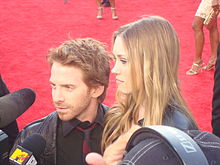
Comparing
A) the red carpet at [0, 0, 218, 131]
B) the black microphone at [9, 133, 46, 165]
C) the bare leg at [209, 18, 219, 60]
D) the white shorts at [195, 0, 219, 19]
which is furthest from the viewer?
the bare leg at [209, 18, 219, 60]

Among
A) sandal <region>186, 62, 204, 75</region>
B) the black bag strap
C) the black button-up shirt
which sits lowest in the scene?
sandal <region>186, 62, 204, 75</region>

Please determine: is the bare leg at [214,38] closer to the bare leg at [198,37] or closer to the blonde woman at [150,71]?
the bare leg at [198,37]

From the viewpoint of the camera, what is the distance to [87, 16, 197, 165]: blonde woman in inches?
50.5

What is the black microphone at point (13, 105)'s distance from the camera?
49.8 inches

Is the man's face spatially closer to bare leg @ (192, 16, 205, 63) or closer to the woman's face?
the woman's face

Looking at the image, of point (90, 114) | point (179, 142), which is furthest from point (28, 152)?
point (179, 142)

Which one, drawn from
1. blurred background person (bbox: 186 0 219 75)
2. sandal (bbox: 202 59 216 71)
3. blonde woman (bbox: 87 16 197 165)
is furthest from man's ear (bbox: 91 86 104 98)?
sandal (bbox: 202 59 216 71)

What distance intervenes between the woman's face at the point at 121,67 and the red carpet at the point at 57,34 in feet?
5.66

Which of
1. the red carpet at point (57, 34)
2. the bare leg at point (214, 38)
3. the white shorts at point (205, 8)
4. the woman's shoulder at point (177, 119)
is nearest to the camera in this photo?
the woman's shoulder at point (177, 119)

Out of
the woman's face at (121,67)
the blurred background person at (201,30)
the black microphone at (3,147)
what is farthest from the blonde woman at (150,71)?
the blurred background person at (201,30)

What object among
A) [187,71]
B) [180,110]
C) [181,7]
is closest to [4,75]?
[187,71]

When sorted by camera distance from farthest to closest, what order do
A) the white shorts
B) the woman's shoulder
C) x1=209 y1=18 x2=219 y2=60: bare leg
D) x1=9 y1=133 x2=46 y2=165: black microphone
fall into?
x1=209 y1=18 x2=219 y2=60: bare leg, the white shorts, the woman's shoulder, x1=9 y1=133 x2=46 y2=165: black microphone

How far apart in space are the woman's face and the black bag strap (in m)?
0.73

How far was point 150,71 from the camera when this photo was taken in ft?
4.26
